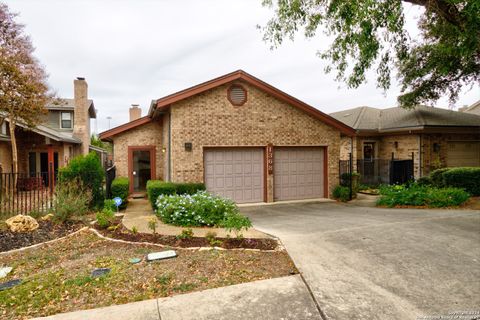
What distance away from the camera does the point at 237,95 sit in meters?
12.3

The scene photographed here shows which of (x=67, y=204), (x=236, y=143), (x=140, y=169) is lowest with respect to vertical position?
(x=67, y=204)

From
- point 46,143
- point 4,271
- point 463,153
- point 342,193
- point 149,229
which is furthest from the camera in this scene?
point 46,143

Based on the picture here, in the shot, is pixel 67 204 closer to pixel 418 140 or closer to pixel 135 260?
pixel 135 260

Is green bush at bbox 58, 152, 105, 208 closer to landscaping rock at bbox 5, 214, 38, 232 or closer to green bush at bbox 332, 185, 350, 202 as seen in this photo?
landscaping rock at bbox 5, 214, 38, 232

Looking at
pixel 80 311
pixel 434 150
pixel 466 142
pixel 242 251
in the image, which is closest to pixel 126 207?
pixel 242 251

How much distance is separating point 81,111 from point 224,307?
22.3 m

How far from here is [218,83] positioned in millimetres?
11773

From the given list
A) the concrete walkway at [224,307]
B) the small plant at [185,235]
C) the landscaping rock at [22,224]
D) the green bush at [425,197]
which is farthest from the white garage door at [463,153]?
the landscaping rock at [22,224]

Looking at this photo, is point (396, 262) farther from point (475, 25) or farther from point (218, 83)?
point (218, 83)

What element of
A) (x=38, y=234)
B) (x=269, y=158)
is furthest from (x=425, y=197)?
(x=38, y=234)

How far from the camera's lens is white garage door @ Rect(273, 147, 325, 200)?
43.1 ft

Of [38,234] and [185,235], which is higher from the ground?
[185,235]

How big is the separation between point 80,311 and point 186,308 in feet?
4.34

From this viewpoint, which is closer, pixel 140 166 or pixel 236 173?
pixel 236 173
